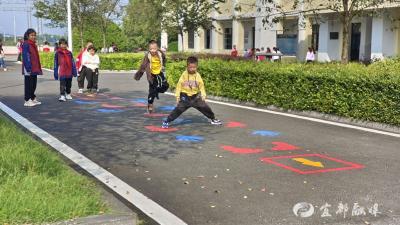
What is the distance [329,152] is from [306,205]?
8.66 ft

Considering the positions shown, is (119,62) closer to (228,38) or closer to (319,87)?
(228,38)

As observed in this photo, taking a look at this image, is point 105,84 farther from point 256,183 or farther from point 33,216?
point 33,216

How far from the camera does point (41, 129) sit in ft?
30.9

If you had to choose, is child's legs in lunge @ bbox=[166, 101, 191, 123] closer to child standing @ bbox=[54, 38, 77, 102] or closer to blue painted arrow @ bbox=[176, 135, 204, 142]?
blue painted arrow @ bbox=[176, 135, 204, 142]

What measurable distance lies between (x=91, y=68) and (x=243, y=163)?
1047 cm

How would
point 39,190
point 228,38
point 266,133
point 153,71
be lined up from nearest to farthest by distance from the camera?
point 39,190
point 266,133
point 153,71
point 228,38

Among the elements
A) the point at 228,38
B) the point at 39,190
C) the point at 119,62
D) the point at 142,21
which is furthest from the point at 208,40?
the point at 39,190

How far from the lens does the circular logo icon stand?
4.95 m

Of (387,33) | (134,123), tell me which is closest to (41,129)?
(134,123)

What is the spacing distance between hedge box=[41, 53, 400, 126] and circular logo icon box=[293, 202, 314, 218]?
16.2 ft

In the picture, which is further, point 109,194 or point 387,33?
point 387,33

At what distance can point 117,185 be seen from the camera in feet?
19.2

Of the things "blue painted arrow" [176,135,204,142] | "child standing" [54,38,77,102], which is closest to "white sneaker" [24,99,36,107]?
"child standing" [54,38,77,102]

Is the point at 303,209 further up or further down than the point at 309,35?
further down
